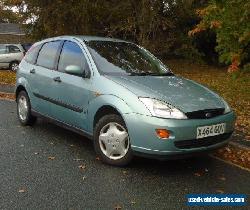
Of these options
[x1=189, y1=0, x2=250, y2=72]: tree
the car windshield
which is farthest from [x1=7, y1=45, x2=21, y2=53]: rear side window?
the car windshield

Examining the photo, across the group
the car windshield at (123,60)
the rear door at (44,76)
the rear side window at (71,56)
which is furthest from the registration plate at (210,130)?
the rear door at (44,76)

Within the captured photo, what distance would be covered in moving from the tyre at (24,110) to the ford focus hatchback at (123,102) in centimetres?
38

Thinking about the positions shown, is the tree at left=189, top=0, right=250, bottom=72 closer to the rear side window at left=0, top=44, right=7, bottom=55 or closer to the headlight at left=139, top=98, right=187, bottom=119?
the headlight at left=139, top=98, right=187, bottom=119

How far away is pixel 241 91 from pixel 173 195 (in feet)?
35.5

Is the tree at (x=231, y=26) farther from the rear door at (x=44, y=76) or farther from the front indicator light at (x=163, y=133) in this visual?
the front indicator light at (x=163, y=133)

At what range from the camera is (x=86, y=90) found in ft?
20.7

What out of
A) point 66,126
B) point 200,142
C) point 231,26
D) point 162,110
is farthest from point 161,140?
point 231,26

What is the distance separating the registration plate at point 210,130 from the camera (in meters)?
5.50

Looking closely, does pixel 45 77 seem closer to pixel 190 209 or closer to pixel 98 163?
pixel 98 163

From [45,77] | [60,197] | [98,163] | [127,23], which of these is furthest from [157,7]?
[60,197]

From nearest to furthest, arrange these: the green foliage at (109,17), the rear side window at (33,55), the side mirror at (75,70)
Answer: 1. the side mirror at (75,70)
2. the rear side window at (33,55)
3. the green foliage at (109,17)

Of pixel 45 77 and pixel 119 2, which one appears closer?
pixel 45 77

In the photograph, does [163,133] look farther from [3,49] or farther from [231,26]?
[3,49]

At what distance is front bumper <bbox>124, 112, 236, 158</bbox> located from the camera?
5355mm
